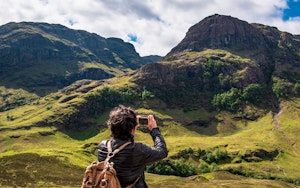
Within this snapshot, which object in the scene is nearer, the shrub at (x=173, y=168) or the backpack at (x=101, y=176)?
the backpack at (x=101, y=176)

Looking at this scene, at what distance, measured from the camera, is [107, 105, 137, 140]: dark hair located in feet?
28.2

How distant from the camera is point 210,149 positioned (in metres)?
188

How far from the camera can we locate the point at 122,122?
8562mm

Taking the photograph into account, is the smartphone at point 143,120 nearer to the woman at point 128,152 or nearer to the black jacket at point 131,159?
the woman at point 128,152

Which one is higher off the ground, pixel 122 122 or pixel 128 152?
pixel 122 122

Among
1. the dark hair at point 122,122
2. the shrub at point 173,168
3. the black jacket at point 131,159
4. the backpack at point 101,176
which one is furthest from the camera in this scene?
the shrub at point 173,168

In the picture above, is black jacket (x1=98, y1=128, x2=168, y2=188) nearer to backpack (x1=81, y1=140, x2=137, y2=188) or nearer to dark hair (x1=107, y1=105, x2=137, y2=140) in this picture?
dark hair (x1=107, y1=105, x2=137, y2=140)

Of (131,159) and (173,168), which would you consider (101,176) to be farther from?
(173,168)

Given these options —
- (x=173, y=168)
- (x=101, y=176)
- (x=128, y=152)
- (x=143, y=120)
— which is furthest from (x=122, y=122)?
(x=173, y=168)

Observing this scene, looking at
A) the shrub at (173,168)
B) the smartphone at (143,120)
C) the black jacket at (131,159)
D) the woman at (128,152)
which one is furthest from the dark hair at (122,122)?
the shrub at (173,168)

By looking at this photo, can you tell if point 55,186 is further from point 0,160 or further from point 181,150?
point 181,150

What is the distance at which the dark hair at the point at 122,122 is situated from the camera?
8.59m

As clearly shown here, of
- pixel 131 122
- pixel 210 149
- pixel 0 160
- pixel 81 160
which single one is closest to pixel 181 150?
pixel 210 149

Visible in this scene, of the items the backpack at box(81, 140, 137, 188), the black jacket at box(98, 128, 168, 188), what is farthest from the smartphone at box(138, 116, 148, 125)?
the backpack at box(81, 140, 137, 188)
